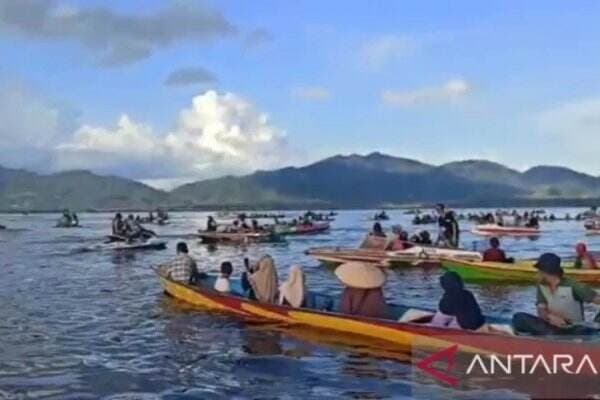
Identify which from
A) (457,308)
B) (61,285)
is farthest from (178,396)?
(61,285)

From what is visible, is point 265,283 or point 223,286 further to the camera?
point 223,286

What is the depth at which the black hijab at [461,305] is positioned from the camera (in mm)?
15703

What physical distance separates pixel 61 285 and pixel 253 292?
13.3 metres

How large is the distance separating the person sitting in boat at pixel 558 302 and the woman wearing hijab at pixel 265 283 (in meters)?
8.21

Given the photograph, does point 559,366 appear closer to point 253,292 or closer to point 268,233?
point 253,292

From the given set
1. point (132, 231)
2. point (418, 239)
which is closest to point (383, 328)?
point (418, 239)

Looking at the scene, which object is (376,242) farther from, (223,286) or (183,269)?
(223,286)

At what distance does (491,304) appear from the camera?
25172mm

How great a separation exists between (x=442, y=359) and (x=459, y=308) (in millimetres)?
1057

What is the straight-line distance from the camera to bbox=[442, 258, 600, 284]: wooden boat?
1085 inches

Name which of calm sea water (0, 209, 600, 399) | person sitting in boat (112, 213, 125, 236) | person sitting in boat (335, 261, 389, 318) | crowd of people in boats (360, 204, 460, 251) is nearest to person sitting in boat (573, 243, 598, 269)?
calm sea water (0, 209, 600, 399)

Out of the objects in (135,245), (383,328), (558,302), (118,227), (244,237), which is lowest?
(383,328)

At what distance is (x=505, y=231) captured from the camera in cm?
7231

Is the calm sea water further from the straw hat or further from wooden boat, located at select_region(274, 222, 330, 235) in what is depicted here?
wooden boat, located at select_region(274, 222, 330, 235)
